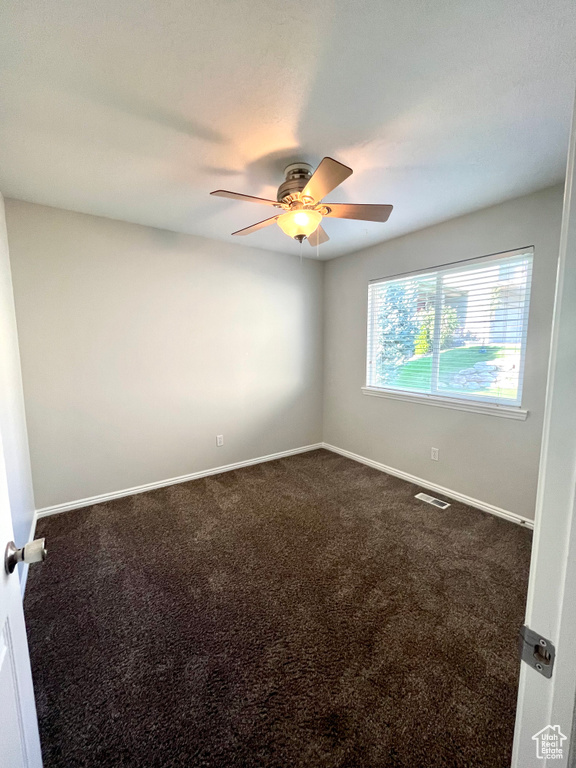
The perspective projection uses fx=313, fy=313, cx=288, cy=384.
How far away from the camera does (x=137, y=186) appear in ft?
6.94

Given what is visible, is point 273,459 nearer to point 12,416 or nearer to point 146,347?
point 146,347

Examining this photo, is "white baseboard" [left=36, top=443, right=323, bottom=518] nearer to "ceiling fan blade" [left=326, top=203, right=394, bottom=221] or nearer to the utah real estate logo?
"ceiling fan blade" [left=326, top=203, right=394, bottom=221]

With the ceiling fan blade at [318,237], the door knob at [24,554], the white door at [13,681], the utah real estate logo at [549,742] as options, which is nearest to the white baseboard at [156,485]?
the white door at [13,681]

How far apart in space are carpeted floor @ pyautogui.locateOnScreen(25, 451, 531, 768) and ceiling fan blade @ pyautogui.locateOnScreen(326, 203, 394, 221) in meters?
2.18

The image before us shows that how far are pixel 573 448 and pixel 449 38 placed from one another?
149 centimetres

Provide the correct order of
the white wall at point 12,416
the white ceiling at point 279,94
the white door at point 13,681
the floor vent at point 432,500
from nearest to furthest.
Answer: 1. the white door at point 13,681
2. the white ceiling at point 279,94
3. the white wall at point 12,416
4. the floor vent at point 432,500

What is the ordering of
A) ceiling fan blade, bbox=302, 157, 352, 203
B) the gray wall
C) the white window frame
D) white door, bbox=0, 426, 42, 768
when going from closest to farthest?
white door, bbox=0, 426, 42, 768 → ceiling fan blade, bbox=302, 157, 352, 203 → the gray wall → the white window frame

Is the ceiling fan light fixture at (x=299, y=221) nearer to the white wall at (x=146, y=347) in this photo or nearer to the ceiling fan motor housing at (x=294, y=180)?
the ceiling fan motor housing at (x=294, y=180)

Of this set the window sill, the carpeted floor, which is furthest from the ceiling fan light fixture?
the carpeted floor

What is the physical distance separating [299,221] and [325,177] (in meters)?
0.32

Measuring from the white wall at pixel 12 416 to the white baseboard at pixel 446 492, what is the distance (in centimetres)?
307

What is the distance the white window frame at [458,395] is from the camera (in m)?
2.38

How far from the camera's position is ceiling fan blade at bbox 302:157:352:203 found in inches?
55.7

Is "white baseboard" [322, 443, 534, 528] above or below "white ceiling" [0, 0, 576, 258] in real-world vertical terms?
below
